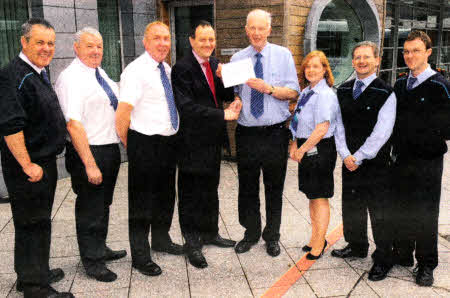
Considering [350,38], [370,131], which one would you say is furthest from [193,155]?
[350,38]

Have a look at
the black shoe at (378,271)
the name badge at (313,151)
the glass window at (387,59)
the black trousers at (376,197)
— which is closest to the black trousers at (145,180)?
the name badge at (313,151)

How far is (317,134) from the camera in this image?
132 inches

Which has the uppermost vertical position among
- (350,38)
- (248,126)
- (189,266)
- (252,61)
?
(350,38)

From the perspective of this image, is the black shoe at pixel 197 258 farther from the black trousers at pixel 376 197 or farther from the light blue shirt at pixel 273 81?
the black trousers at pixel 376 197

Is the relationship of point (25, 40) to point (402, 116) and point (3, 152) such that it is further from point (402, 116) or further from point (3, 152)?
point (402, 116)

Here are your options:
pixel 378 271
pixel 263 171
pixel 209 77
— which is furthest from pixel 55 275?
pixel 378 271

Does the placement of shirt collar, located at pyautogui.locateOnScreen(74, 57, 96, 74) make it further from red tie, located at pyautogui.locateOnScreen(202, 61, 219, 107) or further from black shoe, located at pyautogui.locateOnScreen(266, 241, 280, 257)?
black shoe, located at pyautogui.locateOnScreen(266, 241, 280, 257)

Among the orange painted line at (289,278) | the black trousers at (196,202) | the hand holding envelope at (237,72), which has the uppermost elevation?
the hand holding envelope at (237,72)

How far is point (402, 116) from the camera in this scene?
10.4 ft

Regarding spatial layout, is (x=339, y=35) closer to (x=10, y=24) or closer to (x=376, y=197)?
(x=376, y=197)

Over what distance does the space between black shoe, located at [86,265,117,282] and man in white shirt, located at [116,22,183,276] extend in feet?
0.77

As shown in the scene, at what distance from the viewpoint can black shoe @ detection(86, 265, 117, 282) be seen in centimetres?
334

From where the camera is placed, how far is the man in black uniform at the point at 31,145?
108 inches

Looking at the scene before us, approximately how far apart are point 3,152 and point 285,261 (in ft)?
8.12
